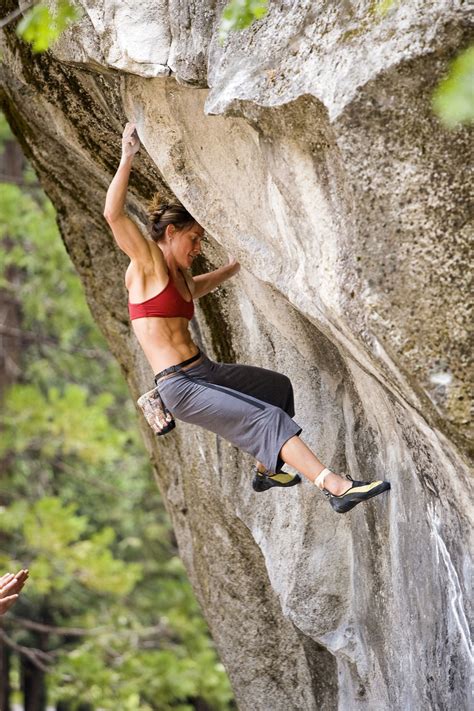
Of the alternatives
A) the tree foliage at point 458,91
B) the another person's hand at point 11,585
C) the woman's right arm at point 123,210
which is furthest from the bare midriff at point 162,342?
the tree foliage at point 458,91

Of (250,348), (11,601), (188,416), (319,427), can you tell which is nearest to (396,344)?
(188,416)

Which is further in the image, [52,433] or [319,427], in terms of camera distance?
[52,433]

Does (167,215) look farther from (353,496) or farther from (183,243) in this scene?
(353,496)

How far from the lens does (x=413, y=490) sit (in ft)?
15.1

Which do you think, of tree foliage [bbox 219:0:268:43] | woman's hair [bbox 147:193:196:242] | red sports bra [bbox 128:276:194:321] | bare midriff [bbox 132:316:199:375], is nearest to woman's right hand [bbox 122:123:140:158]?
woman's hair [bbox 147:193:196:242]

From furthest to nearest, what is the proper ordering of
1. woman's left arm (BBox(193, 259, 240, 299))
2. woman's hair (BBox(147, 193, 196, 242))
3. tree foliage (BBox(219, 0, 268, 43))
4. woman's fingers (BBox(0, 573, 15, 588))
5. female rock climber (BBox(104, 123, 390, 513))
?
woman's fingers (BBox(0, 573, 15, 588)) → woman's left arm (BBox(193, 259, 240, 299)) → woman's hair (BBox(147, 193, 196, 242)) → female rock climber (BBox(104, 123, 390, 513)) → tree foliage (BBox(219, 0, 268, 43))

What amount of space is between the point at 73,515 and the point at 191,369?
8.56 meters

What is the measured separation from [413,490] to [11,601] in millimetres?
2379

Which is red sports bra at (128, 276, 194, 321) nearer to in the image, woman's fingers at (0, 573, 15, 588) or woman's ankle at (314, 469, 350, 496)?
woman's ankle at (314, 469, 350, 496)

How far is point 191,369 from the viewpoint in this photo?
4992mm

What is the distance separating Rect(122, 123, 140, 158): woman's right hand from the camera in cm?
479

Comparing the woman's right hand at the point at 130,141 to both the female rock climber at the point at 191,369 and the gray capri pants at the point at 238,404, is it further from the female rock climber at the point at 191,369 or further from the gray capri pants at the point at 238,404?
the gray capri pants at the point at 238,404

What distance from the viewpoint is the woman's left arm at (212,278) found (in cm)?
542

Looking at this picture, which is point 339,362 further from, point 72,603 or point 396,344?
point 72,603
